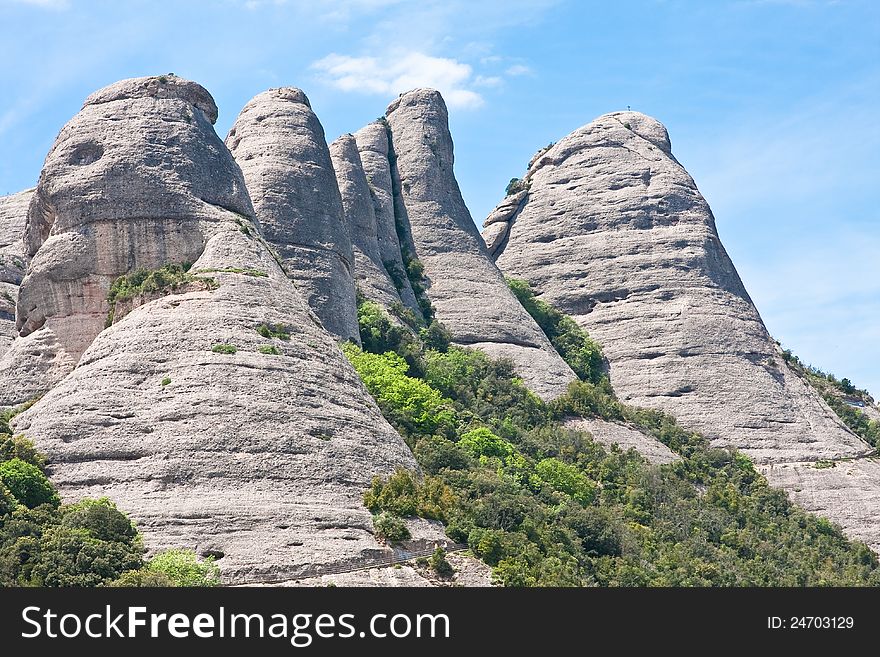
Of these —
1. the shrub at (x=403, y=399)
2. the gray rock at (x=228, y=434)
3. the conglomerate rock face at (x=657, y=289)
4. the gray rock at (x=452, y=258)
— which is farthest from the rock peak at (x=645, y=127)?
the gray rock at (x=228, y=434)

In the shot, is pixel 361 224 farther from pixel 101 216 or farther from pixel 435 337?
pixel 101 216

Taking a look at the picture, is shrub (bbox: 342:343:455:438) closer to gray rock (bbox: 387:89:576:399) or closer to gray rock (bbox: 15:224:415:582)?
gray rock (bbox: 15:224:415:582)

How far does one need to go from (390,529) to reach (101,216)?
61.2ft

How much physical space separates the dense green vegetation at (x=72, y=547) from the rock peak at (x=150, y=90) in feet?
67.5

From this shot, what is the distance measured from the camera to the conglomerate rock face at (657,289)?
70938 millimetres

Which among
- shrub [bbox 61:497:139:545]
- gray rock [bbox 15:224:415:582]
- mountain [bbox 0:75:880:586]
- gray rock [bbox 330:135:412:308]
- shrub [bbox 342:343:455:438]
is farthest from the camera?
gray rock [bbox 330:135:412:308]

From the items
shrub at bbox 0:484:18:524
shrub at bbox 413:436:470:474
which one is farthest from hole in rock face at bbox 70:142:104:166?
shrub at bbox 0:484:18:524

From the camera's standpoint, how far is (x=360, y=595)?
28109mm

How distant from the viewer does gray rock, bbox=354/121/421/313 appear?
7694 centimetres

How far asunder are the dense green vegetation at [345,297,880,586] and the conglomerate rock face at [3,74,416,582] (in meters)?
2.84

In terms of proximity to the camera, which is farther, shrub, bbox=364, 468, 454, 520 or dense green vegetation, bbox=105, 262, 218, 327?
dense green vegetation, bbox=105, 262, 218, 327

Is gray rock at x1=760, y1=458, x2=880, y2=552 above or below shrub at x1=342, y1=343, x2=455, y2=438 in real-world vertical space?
below

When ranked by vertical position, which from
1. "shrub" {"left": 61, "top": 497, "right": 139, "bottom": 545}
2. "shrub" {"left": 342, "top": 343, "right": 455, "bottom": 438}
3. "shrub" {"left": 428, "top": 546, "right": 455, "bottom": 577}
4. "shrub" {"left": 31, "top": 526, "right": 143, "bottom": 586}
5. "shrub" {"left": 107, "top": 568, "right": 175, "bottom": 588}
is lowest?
"shrub" {"left": 428, "top": 546, "right": 455, "bottom": 577}

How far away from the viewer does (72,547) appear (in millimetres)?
37000
